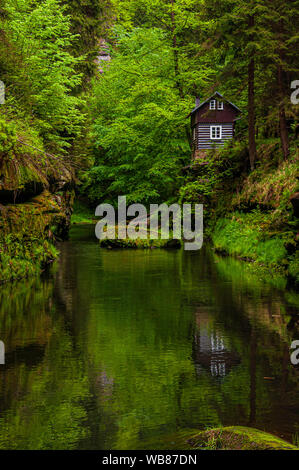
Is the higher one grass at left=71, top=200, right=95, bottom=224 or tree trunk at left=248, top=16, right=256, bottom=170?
tree trunk at left=248, top=16, right=256, bottom=170

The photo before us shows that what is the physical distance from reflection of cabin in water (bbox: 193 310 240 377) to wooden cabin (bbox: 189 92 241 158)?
27172 mm

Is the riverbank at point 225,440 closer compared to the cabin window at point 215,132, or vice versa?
the riverbank at point 225,440

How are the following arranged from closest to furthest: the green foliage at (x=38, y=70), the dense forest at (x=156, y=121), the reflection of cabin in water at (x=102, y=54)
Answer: the dense forest at (x=156, y=121) → the green foliage at (x=38, y=70) → the reflection of cabin in water at (x=102, y=54)

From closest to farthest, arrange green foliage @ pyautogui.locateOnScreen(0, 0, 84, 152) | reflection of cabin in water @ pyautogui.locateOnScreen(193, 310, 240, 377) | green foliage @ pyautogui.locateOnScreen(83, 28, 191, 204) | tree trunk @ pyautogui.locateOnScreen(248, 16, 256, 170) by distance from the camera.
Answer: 1. reflection of cabin in water @ pyautogui.locateOnScreen(193, 310, 240, 377)
2. green foliage @ pyautogui.locateOnScreen(0, 0, 84, 152)
3. tree trunk @ pyautogui.locateOnScreen(248, 16, 256, 170)
4. green foliage @ pyautogui.locateOnScreen(83, 28, 191, 204)

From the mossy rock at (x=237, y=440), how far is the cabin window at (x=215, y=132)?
115ft

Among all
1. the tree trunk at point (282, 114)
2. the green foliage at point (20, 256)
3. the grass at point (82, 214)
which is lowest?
the grass at point (82, 214)

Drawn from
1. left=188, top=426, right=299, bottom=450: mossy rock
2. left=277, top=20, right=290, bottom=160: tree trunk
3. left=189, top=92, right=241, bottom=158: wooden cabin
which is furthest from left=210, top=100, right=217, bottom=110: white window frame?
left=188, top=426, right=299, bottom=450: mossy rock

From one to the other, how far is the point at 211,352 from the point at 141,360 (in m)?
1.37

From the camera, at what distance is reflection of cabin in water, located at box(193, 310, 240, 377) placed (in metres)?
9.55

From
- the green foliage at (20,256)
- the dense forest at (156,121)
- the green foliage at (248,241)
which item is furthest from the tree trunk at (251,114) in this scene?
the green foliage at (20,256)

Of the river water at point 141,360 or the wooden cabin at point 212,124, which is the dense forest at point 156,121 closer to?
the wooden cabin at point 212,124

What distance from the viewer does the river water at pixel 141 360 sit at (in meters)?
7.07

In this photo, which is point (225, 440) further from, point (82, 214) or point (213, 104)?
point (82, 214)

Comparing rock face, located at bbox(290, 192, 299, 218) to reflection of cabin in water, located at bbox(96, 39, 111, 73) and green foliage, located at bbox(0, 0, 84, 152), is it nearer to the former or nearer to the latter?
green foliage, located at bbox(0, 0, 84, 152)
